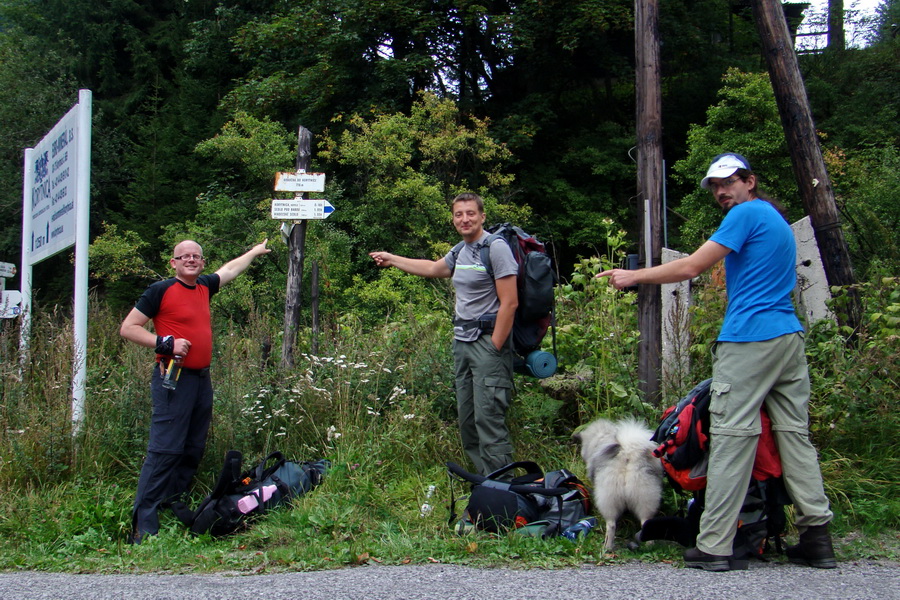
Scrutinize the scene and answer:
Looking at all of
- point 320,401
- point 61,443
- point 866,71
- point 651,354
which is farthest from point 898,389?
point 866,71

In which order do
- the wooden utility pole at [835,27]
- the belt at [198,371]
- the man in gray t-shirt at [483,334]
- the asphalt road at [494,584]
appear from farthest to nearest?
1. the wooden utility pole at [835,27]
2. the belt at [198,371]
3. the man in gray t-shirt at [483,334]
4. the asphalt road at [494,584]

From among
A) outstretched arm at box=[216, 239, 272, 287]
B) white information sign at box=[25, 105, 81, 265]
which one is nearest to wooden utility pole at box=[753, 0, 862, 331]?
outstretched arm at box=[216, 239, 272, 287]

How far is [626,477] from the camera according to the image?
4.05 metres

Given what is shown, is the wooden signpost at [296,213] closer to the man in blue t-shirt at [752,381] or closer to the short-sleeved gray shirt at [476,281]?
the short-sleeved gray shirt at [476,281]

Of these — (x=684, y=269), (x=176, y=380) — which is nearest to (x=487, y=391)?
(x=684, y=269)

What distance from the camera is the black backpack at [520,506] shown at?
427cm

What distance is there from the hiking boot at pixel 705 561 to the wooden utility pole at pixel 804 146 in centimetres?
360

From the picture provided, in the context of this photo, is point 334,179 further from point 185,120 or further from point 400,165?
point 185,120

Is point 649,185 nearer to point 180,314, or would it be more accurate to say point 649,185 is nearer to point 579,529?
point 579,529

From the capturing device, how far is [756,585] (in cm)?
334

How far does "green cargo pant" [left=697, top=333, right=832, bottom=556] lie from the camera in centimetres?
358

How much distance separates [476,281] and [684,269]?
1513 mm

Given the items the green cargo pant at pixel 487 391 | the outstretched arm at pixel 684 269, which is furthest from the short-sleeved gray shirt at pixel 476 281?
the outstretched arm at pixel 684 269

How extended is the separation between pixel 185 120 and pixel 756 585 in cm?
2347
